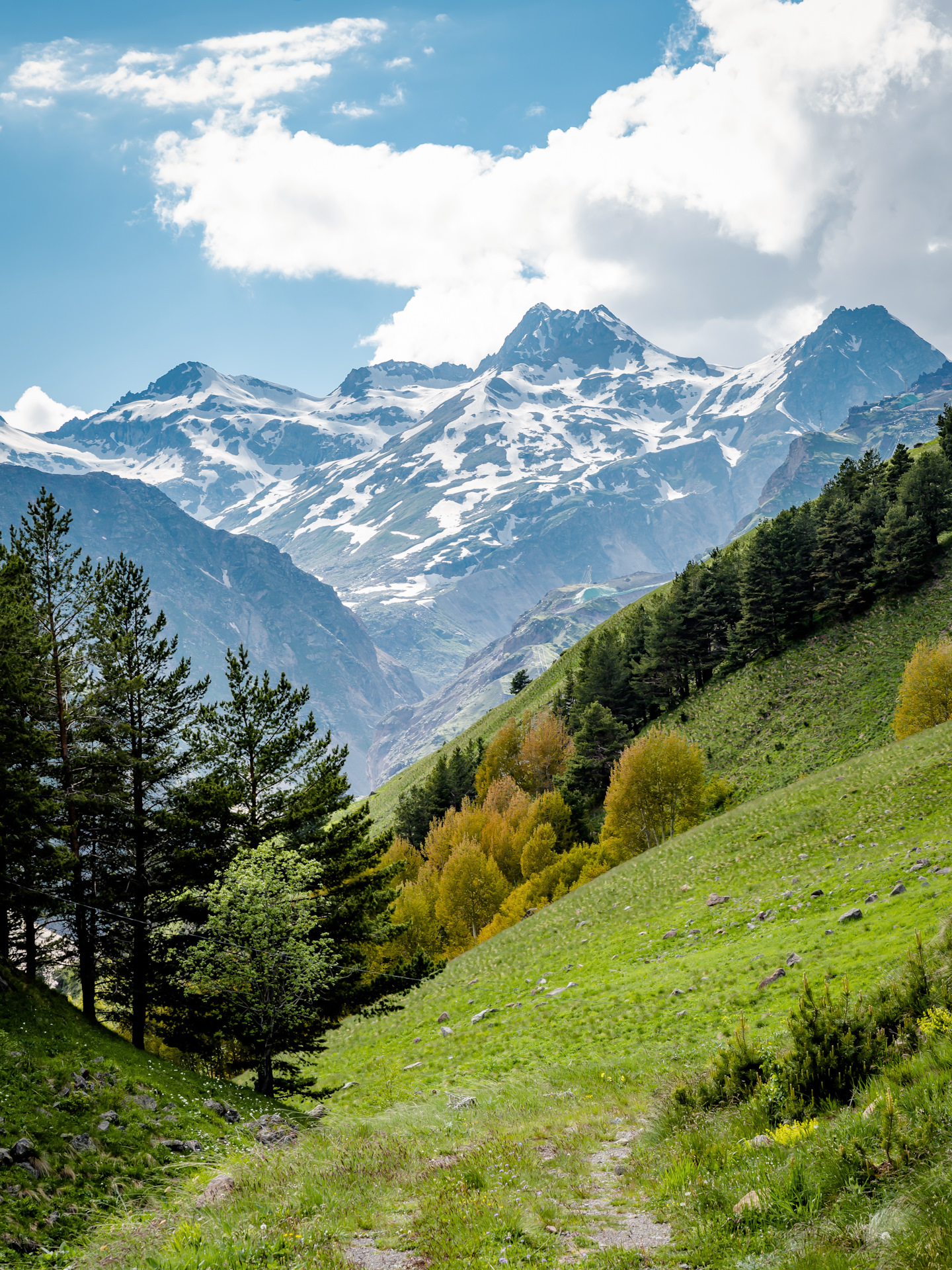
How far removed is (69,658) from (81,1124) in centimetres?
1452

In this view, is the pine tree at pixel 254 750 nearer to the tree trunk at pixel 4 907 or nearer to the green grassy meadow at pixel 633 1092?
the tree trunk at pixel 4 907

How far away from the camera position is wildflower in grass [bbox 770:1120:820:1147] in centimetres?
849

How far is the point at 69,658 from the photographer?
24.4 m

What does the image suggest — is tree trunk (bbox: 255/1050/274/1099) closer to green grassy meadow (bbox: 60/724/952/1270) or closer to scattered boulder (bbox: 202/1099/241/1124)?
green grassy meadow (bbox: 60/724/952/1270)

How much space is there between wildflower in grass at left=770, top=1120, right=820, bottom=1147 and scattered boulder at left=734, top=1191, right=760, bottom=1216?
112cm

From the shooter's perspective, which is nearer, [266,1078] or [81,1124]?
[81,1124]

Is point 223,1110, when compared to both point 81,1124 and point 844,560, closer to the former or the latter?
point 81,1124

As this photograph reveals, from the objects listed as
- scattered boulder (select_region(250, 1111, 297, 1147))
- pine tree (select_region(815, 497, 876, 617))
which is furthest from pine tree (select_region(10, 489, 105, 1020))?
pine tree (select_region(815, 497, 876, 617))

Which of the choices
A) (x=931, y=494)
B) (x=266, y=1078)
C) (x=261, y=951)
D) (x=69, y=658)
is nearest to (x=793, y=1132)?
(x=261, y=951)

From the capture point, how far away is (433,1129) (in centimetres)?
1448

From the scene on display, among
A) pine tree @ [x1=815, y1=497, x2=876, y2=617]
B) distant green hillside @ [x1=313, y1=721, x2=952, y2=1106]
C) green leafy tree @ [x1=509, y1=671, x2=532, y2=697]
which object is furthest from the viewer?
green leafy tree @ [x1=509, y1=671, x2=532, y2=697]

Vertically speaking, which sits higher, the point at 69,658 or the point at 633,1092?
the point at 69,658

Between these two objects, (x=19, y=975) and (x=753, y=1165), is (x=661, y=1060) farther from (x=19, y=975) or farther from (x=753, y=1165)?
(x=19, y=975)

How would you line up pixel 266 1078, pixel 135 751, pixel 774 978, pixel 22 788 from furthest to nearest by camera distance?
1. pixel 135 751
2. pixel 266 1078
3. pixel 774 978
4. pixel 22 788
